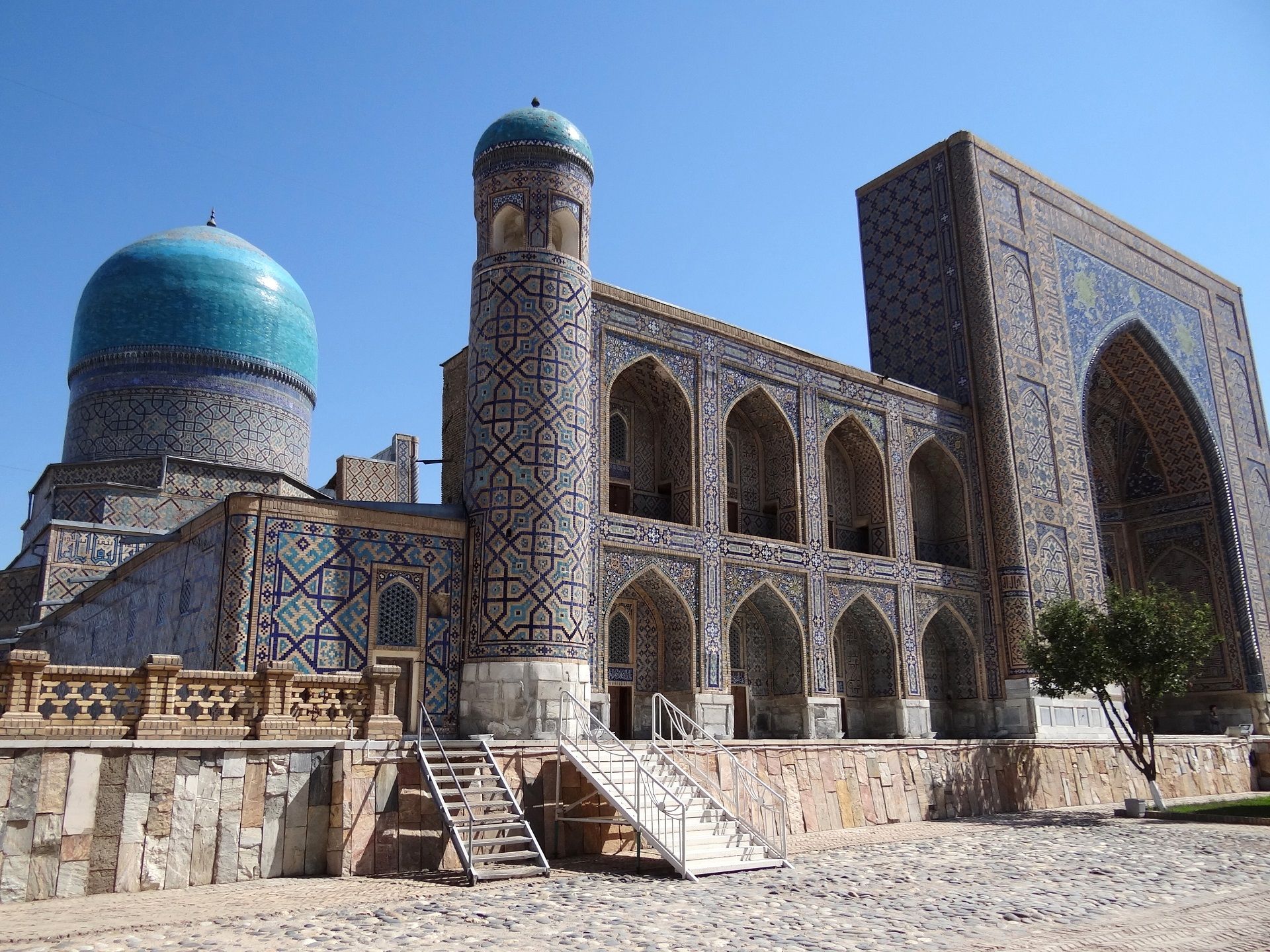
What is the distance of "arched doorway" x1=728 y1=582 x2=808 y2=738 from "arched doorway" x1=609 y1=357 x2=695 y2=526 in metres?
1.66

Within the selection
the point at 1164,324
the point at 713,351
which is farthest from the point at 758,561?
the point at 1164,324

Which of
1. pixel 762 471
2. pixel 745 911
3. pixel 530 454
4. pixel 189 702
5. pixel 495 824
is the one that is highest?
pixel 762 471

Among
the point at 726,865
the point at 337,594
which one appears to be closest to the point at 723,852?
the point at 726,865

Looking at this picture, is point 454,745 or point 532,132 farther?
point 532,132

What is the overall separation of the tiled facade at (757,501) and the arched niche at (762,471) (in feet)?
0.16

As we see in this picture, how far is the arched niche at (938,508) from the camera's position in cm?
1662

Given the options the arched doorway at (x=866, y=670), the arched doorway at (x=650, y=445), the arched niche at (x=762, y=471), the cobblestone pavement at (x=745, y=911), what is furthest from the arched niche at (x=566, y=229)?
the cobblestone pavement at (x=745, y=911)

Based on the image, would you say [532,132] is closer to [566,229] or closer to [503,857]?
[566,229]

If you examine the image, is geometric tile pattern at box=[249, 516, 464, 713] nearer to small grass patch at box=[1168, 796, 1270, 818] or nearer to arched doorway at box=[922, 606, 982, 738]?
arched doorway at box=[922, 606, 982, 738]

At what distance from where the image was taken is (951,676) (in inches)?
644

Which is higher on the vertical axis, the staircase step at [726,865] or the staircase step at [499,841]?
the staircase step at [499,841]

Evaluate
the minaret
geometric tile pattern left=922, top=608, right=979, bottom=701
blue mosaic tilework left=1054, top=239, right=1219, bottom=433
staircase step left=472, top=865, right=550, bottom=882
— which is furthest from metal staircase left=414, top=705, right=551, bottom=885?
blue mosaic tilework left=1054, top=239, right=1219, bottom=433

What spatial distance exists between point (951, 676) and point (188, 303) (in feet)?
45.1

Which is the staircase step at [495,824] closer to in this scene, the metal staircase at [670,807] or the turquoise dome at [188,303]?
the metal staircase at [670,807]
